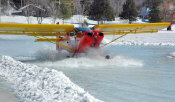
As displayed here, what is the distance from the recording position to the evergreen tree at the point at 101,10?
35875 mm

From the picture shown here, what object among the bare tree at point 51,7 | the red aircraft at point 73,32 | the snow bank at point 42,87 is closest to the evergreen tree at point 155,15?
the bare tree at point 51,7

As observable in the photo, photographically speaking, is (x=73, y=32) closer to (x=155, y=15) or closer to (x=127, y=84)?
(x=127, y=84)

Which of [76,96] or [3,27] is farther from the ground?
[3,27]

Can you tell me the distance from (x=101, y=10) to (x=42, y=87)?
107ft

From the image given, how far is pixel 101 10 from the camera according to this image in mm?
35969

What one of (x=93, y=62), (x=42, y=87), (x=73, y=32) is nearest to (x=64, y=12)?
(x=73, y=32)

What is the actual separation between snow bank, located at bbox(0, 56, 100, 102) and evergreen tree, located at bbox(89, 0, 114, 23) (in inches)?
1213

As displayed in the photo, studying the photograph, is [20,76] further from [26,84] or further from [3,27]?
[3,27]

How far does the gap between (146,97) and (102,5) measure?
32.9 metres

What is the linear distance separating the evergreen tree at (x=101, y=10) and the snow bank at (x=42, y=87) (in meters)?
30.8

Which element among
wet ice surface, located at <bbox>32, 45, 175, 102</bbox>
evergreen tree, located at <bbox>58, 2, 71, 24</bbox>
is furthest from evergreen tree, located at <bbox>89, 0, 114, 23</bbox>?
wet ice surface, located at <bbox>32, 45, 175, 102</bbox>

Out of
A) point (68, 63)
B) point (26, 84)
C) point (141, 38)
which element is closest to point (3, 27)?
point (68, 63)

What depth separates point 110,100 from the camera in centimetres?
402

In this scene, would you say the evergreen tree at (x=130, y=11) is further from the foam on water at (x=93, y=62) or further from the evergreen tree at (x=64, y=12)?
the foam on water at (x=93, y=62)
